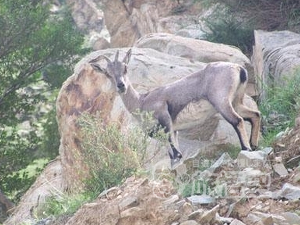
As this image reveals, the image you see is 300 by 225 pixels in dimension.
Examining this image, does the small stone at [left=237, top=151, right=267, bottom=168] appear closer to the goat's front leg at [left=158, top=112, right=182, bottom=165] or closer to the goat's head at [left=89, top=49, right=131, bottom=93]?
the goat's front leg at [left=158, top=112, right=182, bottom=165]

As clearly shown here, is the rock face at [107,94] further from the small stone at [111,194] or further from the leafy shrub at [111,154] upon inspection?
the small stone at [111,194]

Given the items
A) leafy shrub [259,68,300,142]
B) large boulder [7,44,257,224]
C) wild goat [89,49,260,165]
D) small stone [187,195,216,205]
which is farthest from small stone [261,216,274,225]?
large boulder [7,44,257,224]

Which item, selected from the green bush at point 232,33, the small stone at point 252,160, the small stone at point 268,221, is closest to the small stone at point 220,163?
the small stone at point 252,160

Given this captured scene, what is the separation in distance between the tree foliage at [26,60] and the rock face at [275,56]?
668 cm

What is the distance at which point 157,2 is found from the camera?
25734 millimetres

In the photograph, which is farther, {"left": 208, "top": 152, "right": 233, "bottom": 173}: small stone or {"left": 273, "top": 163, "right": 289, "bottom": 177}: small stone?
{"left": 208, "top": 152, "right": 233, "bottom": 173}: small stone

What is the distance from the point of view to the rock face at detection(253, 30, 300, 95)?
12367mm

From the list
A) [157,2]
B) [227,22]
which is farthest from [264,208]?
[157,2]

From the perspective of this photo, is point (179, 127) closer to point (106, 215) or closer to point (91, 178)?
point (91, 178)

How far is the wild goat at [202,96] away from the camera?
9570 mm

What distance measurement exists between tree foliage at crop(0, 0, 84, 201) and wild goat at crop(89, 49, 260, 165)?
881cm

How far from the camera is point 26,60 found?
19594mm

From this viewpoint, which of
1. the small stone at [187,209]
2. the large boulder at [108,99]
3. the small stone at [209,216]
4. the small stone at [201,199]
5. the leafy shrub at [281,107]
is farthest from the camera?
the large boulder at [108,99]

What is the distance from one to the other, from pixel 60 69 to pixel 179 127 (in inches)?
404
